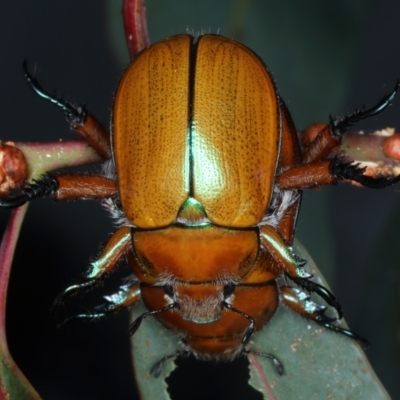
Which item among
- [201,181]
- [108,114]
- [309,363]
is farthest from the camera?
[108,114]

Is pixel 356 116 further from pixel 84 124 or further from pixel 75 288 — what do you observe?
pixel 75 288

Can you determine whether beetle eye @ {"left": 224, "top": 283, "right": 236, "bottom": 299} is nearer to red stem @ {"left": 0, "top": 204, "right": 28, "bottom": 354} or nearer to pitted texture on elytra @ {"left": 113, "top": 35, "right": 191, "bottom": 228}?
pitted texture on elytra @ {"left": 113, "top": 35, "right": 191, "bottom": 228}

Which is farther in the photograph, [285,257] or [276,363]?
[276,363]

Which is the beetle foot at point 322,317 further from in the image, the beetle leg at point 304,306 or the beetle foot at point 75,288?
the beetle foot at point 75,288

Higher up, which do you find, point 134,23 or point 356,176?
point 134,23

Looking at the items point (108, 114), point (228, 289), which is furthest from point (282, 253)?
point (108, 114)

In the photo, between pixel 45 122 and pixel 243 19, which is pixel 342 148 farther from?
pixel 45 122

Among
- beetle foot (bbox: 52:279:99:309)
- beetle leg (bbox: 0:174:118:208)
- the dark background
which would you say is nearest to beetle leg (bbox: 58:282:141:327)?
beetle foot (bbox: 52:279:99:309)
